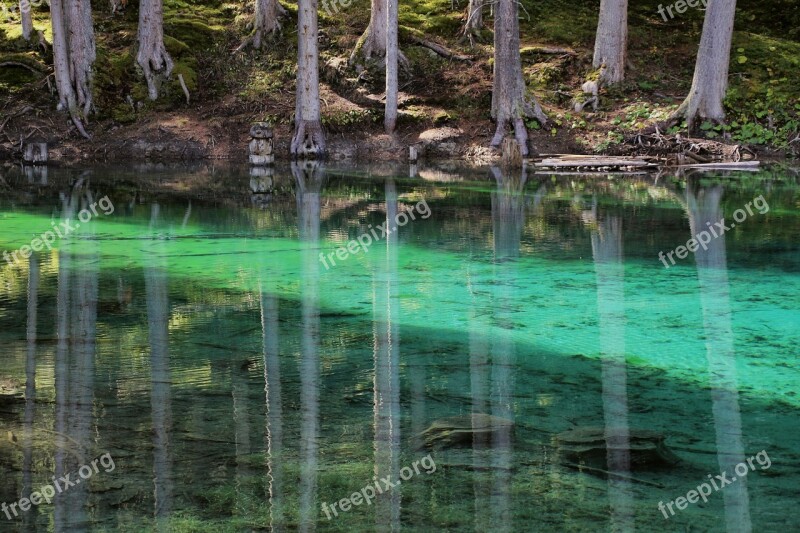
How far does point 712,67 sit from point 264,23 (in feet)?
42.3

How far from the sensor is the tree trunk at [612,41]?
24281 mm

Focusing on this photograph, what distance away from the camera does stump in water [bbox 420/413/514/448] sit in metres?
4.59

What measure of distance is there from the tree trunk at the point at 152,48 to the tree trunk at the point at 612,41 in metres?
11.4

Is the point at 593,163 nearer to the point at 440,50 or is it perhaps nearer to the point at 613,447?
the point at 440,50

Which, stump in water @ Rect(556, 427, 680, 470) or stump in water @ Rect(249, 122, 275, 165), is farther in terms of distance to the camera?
stump in water @ Rect(249, 122, 275, 165)

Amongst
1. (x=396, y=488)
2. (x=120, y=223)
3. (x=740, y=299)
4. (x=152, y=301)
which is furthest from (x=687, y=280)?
(x=120, y=223)

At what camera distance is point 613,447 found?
4477mm

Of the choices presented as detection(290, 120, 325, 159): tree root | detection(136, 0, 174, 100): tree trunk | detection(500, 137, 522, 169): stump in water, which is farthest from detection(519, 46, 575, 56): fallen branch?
detection(136, 0, 174, 100): tree trunk

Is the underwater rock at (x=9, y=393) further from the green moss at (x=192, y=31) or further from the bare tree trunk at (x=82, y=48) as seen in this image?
the green moss at (x=192, y=31)

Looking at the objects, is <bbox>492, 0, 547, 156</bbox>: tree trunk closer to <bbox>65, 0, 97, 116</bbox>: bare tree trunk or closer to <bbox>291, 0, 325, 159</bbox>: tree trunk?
<bbox>291, 0, 325, 159</bbox>: tree trunk

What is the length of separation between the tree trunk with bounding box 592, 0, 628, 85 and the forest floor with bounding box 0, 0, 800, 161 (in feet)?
1.55

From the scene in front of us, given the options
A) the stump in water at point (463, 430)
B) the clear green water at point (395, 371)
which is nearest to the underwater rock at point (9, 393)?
the clear green water at point (395, 371)

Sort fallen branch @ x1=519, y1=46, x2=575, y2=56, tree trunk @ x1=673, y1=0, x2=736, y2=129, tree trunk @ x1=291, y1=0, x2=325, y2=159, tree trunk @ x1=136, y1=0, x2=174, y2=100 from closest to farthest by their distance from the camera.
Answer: tree trunk @ x1=673, y1=0, x2=736, y2=129 → tree trunk @ x1=291, y1=0, x2=325, y2=159 → tree trunk @ x1=136, y1=0, x2=174, y2=100 → fallen branch @ x1=519, y1=46, x2=575, y2=56

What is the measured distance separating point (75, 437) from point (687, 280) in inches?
232
